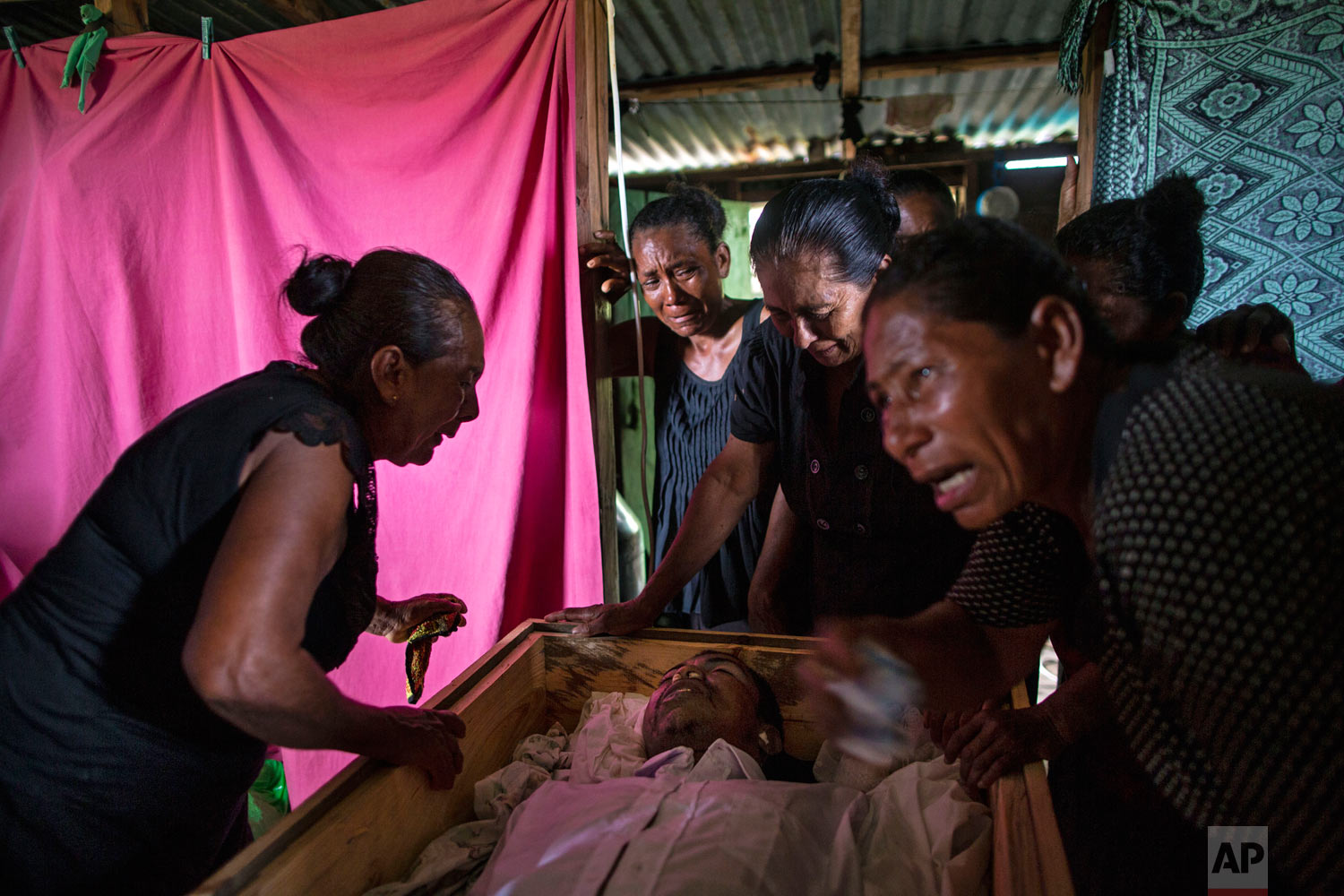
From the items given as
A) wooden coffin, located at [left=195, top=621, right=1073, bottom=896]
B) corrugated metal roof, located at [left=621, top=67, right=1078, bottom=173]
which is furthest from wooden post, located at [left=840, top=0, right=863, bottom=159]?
wooden coffin, located at [left=195, top=621, right=1073, bottom=896]

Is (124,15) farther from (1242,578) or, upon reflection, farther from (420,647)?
(1242,578)

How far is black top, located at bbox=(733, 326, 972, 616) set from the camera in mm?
1696

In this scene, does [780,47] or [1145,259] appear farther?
[780,47]


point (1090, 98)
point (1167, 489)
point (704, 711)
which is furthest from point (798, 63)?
point (1167, 489)

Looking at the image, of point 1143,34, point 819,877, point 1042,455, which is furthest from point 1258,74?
point 819,877

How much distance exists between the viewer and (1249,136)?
7.58ft

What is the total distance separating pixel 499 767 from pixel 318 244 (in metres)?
1.65

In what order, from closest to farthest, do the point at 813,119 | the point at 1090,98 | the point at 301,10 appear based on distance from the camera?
the point at 1090,98
the point at 301,10
the point at 813,119

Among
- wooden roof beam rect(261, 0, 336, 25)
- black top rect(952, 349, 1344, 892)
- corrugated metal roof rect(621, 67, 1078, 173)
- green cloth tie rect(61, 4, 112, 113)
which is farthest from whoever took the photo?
corrugated metal roof rect(621, 67, 1078, 173)

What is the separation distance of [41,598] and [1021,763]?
5.55 ft

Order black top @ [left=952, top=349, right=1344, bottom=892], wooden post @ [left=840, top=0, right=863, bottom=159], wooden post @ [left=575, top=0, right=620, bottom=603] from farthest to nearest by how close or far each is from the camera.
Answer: wooden post @ [left=840, top=0, right=863, bottom=159] → wooden post @ [left=575, top=0, right=620, bottom=603] → black top @ [left=952, top=349, right=1344, bottom=892]

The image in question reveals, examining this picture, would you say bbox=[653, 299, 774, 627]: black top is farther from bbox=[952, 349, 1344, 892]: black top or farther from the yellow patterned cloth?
bbox=[952, 349, 1344, 892]: black top

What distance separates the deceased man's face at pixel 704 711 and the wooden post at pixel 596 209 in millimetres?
648

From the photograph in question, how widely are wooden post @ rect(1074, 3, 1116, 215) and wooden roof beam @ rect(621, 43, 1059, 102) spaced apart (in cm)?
185
